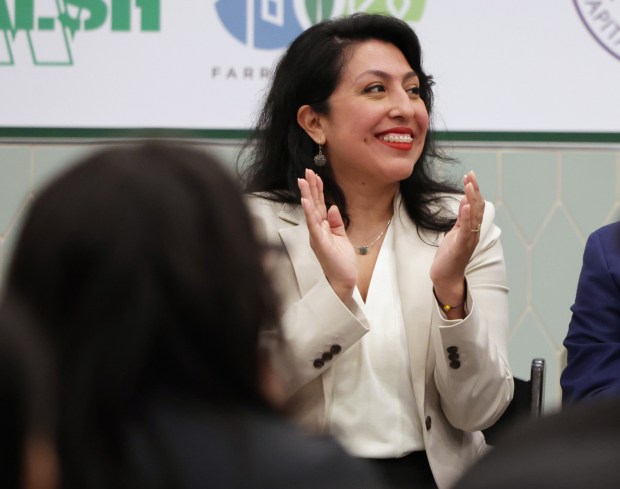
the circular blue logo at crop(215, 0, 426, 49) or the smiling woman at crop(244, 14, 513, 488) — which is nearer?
the smiling woman at crop(244, 14, 513, 488)

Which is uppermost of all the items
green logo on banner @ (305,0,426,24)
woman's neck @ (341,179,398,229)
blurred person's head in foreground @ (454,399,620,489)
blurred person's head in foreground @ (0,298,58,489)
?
blurred person's head in foreground @ (454,399,620,489)

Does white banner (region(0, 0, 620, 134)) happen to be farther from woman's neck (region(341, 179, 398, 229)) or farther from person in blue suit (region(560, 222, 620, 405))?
person in blue suit (region(560, 222, 620, 405))

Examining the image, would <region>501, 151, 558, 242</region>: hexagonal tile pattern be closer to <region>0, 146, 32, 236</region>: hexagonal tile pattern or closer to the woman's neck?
the woman's neck

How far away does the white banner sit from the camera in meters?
3.42

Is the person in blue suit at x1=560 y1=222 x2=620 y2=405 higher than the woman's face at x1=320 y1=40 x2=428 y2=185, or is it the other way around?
the woman's face at x1=320 y1=40 x2=428 y2=185

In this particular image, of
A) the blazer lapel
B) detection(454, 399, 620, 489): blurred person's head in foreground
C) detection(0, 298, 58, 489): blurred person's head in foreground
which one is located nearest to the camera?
detection(454, 399, 620, 489): blurred person's head in foreground

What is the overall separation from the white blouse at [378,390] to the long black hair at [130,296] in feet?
4.55

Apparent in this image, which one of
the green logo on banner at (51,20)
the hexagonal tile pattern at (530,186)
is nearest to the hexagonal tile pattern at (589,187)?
the hexagonal tile pattern at (530,186)

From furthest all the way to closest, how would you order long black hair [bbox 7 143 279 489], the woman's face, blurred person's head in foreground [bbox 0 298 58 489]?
the woman's face, long black hair [bbox 7 143 279 489], blurred person's head in foreground [bbox 0 298 58 489]

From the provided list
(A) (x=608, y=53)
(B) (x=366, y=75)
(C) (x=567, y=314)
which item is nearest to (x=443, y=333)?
(B) (x=366, y=75)

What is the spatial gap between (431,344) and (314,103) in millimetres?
652

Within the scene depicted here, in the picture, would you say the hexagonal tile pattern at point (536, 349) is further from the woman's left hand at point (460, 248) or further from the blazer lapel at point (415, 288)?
the woman's left hand at point (460, 248)

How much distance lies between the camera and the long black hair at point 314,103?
9.40 feet

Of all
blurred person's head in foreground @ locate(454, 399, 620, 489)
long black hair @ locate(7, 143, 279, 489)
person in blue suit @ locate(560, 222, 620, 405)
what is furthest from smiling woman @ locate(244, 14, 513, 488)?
blurred person's head in foreground @ locate(454, 399, 620, 489)
